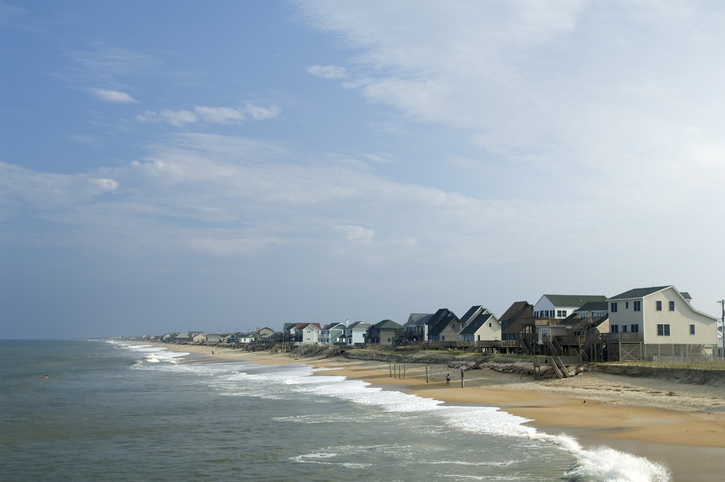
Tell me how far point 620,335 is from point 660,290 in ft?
19.2

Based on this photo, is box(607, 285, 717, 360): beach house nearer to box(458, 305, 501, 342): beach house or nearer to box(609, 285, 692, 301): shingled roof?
box(609, 285, 692, 301): shingled roof

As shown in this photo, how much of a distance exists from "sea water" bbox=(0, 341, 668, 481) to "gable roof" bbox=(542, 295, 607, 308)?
37499 mm

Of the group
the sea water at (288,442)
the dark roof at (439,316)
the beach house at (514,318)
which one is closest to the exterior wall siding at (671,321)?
the sea water at (288,442)

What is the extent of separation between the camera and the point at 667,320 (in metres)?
51.3

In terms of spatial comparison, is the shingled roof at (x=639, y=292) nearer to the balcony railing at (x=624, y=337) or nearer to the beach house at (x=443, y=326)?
the balcony railing at (x=624, y=337)

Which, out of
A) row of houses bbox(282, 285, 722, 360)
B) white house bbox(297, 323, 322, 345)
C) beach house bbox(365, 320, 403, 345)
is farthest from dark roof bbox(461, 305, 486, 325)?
white house bbox(297, 323, 322, 345)

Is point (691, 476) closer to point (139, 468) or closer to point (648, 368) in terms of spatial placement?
point (139, 468)

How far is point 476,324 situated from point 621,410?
65499 mm

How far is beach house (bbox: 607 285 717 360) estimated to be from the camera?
163 feet

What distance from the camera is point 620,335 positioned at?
164ft

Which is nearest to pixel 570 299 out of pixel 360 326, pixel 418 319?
pixel 418 319

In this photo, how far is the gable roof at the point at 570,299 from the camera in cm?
7638

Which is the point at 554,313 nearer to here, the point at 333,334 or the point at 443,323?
the point at 443,323

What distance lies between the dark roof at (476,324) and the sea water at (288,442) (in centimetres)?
5115
